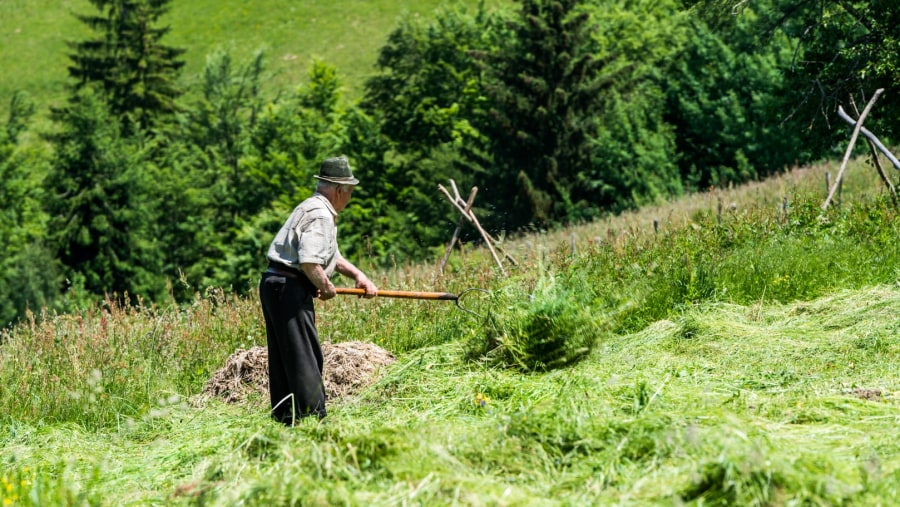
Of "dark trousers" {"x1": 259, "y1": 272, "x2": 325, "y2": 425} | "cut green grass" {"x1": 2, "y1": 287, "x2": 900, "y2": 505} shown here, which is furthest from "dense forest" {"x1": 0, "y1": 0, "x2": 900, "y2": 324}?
"dark trousers" {"x1": 259, "y1": 272, "x2": 325, "y2": 425}

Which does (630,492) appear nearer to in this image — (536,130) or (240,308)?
(240,308)

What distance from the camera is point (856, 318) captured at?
7516mm

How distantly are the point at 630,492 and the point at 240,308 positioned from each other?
6210mm

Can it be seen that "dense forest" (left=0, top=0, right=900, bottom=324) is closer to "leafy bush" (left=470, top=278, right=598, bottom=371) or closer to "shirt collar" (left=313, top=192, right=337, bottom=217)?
"leafy bush" (left=470, top=278, right=598, bottom=371)

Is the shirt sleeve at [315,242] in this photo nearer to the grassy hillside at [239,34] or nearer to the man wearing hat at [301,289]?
the man wearing hat at [301,289]

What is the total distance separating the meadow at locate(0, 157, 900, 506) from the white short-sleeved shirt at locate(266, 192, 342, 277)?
3.46 feet

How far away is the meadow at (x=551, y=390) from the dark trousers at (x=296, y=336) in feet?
0.77

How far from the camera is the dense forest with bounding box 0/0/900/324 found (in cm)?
3297

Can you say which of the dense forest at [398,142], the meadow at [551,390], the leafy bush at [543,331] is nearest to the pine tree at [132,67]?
the dense forest at [398,142]

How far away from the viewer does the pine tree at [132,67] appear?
45094mm

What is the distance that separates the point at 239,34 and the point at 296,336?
5458 centimetres

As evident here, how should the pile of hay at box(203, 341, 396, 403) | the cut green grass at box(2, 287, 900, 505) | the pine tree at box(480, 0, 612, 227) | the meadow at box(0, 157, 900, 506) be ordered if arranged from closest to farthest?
the cut green grass at box(2, 287, 900, 505)
the meadow at box(0, 157, 900, 506)
the pile of hay at box(203, 341, 396, 403)
the pine tree at box(480, 0, 612, 227)

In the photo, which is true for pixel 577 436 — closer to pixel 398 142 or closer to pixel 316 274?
pixel 316 274

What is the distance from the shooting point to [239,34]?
57844 millimetres
